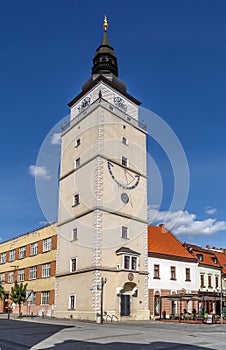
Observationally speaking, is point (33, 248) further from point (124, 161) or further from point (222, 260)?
point (222, 260)

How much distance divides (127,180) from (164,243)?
10.3 m

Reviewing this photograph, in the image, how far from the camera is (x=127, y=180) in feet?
130

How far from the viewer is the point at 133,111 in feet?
145

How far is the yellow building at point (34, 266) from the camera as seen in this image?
4229cm

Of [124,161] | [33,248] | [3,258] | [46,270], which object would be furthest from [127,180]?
[3,258]

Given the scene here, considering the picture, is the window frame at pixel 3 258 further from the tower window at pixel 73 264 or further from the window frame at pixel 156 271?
the window frame at pixel 156 271

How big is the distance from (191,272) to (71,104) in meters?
24.6

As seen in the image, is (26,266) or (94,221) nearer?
(94,221)

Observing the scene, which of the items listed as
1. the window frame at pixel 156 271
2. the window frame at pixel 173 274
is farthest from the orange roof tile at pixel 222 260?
the window frame at pixel 156 271

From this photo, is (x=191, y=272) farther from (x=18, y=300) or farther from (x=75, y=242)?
(x=18, y=300)

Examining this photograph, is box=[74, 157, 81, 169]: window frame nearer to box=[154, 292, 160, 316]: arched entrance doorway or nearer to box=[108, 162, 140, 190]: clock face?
box=[108, 162, 140, 190]: clock face

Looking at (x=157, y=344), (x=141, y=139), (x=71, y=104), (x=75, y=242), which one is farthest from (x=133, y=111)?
(x=157, y=344)

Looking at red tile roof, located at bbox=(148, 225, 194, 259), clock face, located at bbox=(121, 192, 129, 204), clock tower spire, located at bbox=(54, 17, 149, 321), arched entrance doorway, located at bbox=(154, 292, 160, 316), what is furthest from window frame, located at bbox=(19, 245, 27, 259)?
arched entrance doorway, located at bbox=(154, 292, 160, 316)

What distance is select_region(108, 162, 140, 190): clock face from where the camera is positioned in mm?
37906
